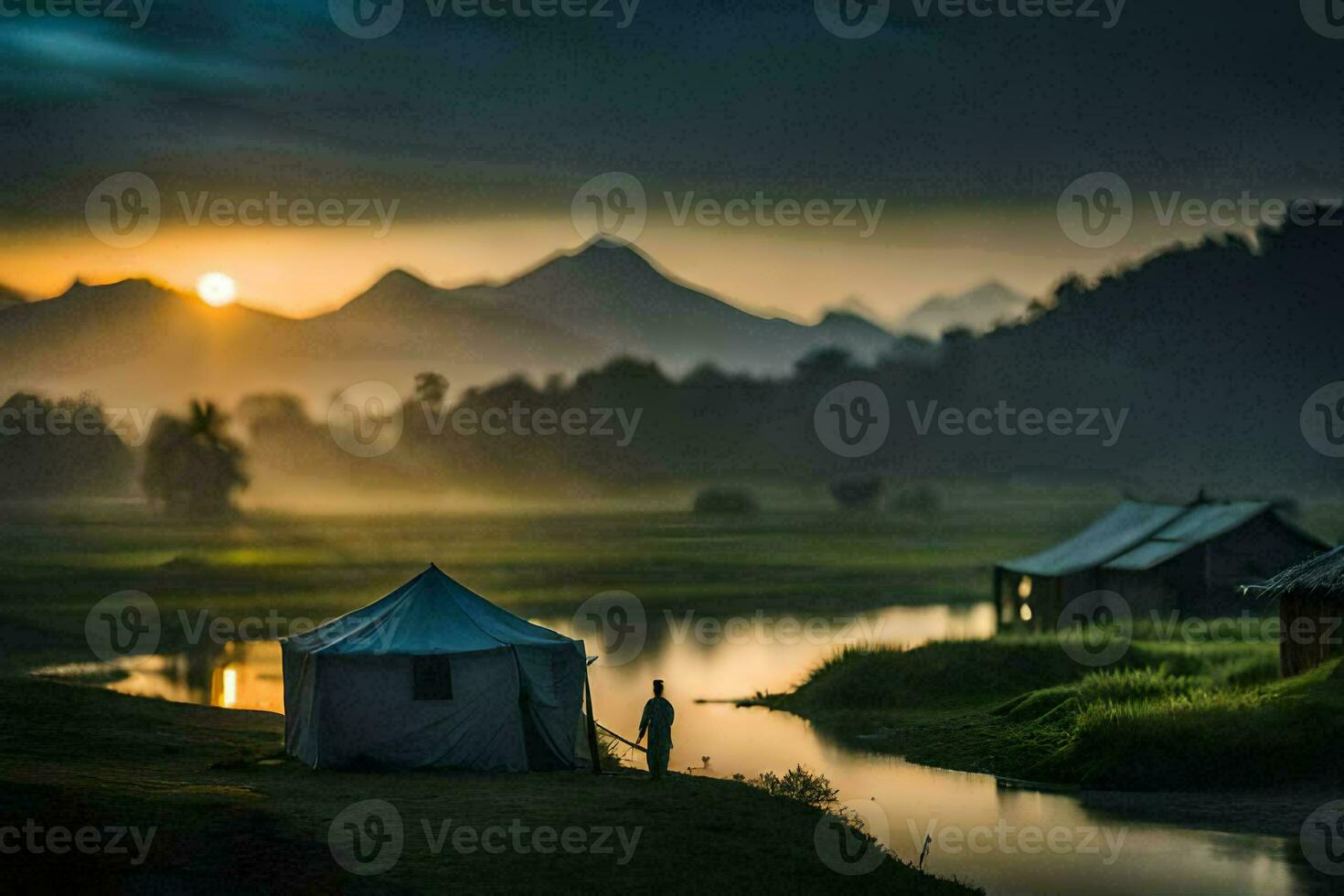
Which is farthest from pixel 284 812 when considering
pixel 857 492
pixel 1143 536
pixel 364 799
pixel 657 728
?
pixel 857 492

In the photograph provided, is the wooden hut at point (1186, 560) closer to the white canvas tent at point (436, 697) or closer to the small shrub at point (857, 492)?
the white canvas tent at point (436, 697)

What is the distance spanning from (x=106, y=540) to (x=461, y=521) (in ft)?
166

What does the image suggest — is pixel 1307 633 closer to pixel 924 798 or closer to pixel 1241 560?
pixel 924 798

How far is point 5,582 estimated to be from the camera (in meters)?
85.8

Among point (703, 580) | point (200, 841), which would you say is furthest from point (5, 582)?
point (200, 841)

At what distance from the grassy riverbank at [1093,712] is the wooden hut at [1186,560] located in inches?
348

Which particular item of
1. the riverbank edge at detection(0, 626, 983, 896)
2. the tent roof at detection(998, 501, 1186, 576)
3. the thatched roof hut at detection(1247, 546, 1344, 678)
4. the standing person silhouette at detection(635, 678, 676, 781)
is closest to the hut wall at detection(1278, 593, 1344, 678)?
the thatched roof hut at detection(1247, 546, 1344, 678)

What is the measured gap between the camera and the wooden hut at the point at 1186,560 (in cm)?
5106

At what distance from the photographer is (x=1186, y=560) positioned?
51375 mm

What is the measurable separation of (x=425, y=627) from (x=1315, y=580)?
17.4m

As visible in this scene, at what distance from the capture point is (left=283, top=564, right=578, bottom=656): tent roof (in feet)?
90.7

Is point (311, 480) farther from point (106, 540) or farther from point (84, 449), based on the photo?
point (106, 540)

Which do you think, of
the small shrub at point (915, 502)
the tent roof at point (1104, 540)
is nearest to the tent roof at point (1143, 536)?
the tent roof at point (1104, 540)

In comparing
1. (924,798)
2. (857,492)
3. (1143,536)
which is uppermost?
(857,492)
